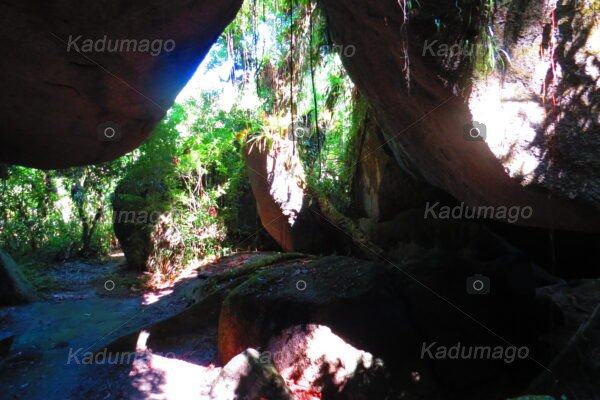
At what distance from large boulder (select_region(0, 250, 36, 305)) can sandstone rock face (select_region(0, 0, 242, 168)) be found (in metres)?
3.42


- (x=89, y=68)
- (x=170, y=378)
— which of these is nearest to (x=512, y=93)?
(x=89, y=68)

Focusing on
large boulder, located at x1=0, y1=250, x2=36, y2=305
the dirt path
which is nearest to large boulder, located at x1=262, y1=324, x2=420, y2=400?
the dirt path

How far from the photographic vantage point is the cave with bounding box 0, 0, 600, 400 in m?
3.70

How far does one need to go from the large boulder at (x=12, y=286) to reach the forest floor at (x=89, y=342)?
231 millimetres

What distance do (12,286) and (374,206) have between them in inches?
288

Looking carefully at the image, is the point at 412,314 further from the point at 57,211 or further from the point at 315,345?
the point at 57,211

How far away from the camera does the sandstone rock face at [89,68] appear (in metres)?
3.79

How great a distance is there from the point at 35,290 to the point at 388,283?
7730 millimetres

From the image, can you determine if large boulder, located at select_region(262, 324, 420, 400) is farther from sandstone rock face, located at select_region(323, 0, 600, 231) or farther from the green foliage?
the green foliage

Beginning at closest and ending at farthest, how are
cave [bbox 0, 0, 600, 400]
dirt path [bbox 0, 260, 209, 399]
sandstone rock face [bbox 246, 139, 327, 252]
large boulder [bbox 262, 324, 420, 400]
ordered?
cave [bbox 0, 0, 600, 400] → large boulder [bbox 262, 324, 420, 400] → dirt path [bbox 0, 260, 209, 399] → sandstone rock face [bbox 246, 139, 327, 252]

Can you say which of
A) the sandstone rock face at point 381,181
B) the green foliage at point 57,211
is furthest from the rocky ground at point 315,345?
the green foliage at point 57,211

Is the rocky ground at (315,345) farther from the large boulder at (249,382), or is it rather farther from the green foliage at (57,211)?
the green foliage at (57,211)

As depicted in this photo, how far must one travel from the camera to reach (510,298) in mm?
5309

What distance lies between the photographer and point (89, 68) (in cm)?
434
